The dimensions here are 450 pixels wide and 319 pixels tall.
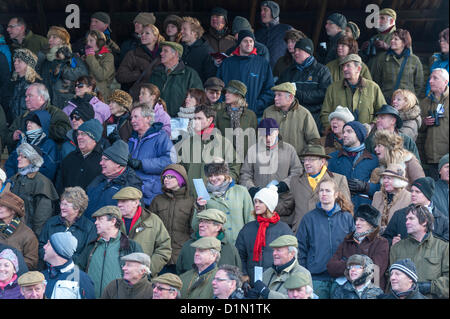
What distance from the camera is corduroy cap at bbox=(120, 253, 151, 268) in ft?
31.0

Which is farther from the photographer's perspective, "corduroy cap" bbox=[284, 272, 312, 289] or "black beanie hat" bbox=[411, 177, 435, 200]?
"black beanie hat" bbox=[411, 177, 435, 200]

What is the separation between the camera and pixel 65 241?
9.77 metres

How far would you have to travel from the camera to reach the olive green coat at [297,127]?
12273mm

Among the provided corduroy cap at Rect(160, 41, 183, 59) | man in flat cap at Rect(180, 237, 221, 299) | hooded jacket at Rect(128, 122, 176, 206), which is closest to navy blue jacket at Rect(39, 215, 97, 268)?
hooded jacket at Rect(128, 122, 176, 206)

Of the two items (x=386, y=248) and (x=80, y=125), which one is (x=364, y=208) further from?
(x=80, y=125)

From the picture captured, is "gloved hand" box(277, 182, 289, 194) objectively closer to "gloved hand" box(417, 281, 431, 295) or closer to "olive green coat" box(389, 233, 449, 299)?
"olive green coat" box(389, 233, 449, 299)

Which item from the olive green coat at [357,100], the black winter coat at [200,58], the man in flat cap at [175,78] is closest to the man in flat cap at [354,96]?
the olive green coat at [357,100]

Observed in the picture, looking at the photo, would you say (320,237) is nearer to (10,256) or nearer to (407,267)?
(407,267)

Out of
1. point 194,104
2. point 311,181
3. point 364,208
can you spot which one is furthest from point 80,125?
point 364,208

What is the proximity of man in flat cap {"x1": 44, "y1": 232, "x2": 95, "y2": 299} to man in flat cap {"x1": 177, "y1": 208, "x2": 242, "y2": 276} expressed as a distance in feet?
3.16

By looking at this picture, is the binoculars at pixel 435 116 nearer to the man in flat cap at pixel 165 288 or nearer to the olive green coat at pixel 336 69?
the olive green coat at pixel 336 69

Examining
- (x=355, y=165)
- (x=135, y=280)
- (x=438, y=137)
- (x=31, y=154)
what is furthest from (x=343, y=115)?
(x=135, y=280)

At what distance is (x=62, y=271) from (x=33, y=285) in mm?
431

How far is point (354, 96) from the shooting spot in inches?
512
